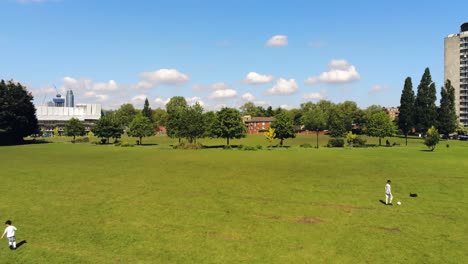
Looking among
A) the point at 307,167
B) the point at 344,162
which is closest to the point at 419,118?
the point at 344,162

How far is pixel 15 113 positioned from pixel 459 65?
205018 mm

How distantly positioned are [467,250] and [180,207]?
19212 millimetres

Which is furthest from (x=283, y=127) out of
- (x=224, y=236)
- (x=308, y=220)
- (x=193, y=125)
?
(x=224, y=236)

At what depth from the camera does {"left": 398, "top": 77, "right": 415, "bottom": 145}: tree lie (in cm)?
11531

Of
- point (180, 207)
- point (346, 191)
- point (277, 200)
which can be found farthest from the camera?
point (346, 191)

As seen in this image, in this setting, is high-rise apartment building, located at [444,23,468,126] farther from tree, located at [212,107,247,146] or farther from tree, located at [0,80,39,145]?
tree, located at [0,80,39,145]

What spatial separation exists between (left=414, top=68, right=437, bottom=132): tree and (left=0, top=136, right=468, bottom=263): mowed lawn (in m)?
80.0

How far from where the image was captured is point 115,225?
76.7 feet

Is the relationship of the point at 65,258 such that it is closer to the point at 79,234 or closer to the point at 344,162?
the point at 79,234

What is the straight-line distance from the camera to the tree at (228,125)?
3666 inches

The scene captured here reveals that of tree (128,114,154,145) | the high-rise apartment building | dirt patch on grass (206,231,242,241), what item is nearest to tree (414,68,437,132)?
the high-rise apartment building

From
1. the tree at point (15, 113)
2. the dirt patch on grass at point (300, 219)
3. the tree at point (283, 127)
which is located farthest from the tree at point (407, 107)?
the tree at point (15, 113)

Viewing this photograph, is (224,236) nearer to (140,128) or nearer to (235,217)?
(235,217)

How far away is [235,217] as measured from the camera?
82.1 feet
